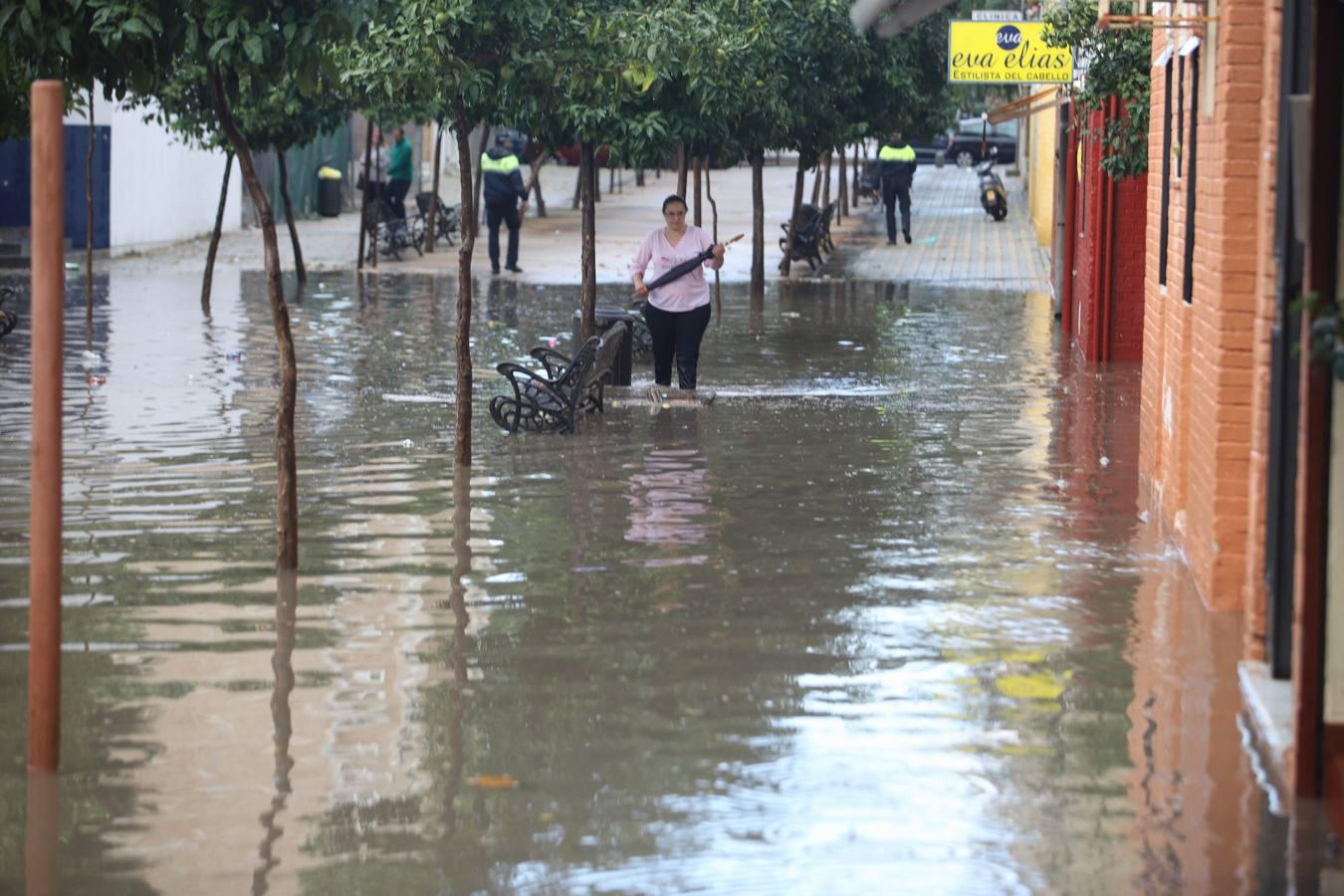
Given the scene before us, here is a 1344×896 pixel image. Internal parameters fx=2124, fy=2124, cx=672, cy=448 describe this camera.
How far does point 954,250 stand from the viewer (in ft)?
110

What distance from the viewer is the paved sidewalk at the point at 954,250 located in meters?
29.1

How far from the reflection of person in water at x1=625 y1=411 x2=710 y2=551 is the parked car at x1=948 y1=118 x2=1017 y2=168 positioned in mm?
46190

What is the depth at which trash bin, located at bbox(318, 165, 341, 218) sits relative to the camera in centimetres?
4047

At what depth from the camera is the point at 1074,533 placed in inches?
413

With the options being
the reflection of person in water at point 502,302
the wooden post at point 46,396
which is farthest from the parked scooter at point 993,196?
the wooden post at point 46,396

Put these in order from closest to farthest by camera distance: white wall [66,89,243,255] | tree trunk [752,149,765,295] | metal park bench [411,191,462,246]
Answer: tree trunk [752,149,765,295] → white wall [66,89,243,255] → metal park bench [411,191,462,246]

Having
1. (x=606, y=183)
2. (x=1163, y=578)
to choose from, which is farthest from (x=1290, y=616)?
(x=606, y=183)

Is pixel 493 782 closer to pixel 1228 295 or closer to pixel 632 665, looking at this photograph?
pixel 632 665

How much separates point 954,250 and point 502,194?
8706 millimetres

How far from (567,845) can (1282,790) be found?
2.11 metres

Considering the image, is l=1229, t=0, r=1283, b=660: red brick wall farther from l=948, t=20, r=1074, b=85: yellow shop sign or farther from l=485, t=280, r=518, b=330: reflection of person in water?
l=948, t=20, r=1074, b=85: yellow shop sign

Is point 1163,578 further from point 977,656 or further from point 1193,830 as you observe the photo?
point 1193,830

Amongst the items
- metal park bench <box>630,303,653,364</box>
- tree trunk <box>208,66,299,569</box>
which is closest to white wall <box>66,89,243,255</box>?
metal park bench <box>630,303,653,364</box>

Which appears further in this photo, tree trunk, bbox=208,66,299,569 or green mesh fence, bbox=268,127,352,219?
green mesh fence, bbox=268,127,352,219
